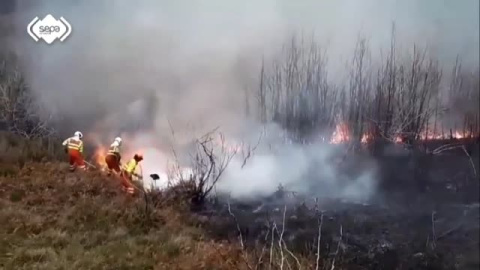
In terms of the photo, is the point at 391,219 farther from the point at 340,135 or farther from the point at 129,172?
the point at 129,172

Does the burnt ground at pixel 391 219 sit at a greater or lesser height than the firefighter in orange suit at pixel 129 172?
lesser

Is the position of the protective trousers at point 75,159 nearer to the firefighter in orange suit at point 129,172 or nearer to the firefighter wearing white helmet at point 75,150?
the firefighter wearing white helmet at point 75,150

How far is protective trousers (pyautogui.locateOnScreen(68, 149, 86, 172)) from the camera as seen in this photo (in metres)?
2.92

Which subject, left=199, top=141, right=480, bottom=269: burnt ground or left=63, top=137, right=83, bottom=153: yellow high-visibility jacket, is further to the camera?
left=63, top=137, right=83, bottom=153: yellow high-visibility jacket

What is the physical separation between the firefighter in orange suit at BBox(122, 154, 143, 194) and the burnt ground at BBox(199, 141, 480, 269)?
0.36 m

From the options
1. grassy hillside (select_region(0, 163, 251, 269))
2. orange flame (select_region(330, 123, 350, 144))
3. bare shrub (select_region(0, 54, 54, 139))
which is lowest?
grassy hillside (select_region(0, 163, 251, 269))

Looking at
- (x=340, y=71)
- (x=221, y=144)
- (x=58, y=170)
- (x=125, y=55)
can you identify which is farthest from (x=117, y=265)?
(x=340, y=71)

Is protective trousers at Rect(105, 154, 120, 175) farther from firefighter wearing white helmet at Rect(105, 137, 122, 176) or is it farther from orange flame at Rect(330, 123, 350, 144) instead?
orange flame at Rect(330, 123, 350, 144)

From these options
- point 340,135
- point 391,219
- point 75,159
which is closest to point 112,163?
point 75,159

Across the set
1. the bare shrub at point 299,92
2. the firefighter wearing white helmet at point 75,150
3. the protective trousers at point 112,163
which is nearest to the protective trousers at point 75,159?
the firefighter wearing white helmet at point 75,150

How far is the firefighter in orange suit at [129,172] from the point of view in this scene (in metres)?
2.94

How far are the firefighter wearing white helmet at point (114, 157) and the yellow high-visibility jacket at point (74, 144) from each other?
131mm

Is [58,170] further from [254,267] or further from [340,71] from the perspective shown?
[340,71]

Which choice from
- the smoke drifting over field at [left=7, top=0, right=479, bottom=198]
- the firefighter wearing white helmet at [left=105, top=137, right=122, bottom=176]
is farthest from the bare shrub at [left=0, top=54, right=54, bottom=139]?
the firefighter wearing white helmet at [left=105, top=137, right=122, bottom=176]
